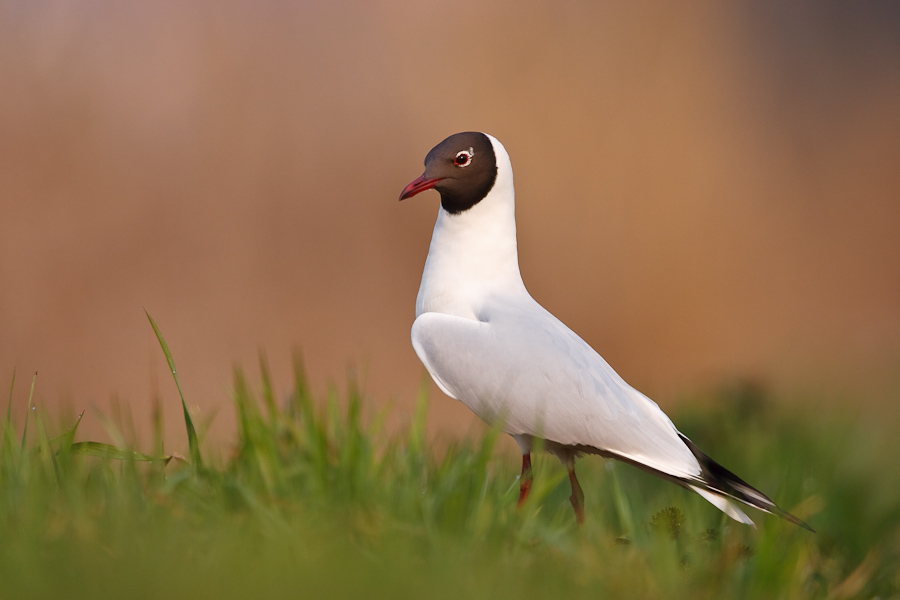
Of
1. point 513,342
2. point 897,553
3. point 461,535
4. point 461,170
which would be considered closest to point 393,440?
point 461,535

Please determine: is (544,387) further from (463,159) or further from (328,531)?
(328,531)

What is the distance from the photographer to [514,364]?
290 centimetres

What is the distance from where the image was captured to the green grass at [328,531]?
1732 mm

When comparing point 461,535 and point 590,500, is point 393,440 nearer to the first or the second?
point 461,535

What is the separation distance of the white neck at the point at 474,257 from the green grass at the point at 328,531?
67 centimetres

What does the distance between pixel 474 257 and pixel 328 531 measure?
1.51 meters

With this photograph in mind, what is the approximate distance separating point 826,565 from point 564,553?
1039 millimetres

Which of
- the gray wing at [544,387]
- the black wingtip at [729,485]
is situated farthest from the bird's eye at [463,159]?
the black wingtip at [729,485]

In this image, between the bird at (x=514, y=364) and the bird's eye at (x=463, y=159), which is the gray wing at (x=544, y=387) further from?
the bird's eye at (x=463, y=159)

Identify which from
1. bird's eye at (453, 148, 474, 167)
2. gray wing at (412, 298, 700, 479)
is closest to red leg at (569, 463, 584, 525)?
gray wing at (412, 298, 700, 479)

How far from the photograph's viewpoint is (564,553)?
2045mm

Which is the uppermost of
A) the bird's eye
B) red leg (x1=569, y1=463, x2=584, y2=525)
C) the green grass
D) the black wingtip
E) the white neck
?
the bird's eye

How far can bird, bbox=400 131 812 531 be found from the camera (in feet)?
9.27

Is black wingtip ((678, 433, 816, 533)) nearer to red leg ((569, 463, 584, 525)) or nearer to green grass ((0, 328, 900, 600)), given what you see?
green grass ((0, 328, 900, 600))
